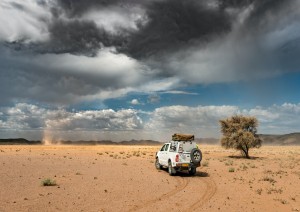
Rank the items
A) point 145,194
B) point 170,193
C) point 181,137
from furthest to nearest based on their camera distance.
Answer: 1. point 181,137
2. point 170,193
3. point 145,194

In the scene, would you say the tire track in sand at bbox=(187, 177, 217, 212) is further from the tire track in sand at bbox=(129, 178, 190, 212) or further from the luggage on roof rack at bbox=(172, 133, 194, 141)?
the luggage on roof rack at bbox=(172, 133, 194, 141)

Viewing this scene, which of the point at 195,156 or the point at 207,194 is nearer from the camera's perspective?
the point at 207,194

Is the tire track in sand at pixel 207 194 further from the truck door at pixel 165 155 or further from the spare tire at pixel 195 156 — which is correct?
the truck door at pixel 165 155

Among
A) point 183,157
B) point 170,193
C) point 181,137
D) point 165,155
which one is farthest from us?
point 165,155

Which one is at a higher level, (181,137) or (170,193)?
(181,137)

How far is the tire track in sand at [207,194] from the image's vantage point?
13789 millimetres

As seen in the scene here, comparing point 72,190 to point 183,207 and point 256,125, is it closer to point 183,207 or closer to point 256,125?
point 183,207

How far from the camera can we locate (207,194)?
16828mm

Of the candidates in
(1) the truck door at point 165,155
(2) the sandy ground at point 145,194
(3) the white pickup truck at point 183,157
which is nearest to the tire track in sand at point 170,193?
(2) the sandy ground at point 145,194

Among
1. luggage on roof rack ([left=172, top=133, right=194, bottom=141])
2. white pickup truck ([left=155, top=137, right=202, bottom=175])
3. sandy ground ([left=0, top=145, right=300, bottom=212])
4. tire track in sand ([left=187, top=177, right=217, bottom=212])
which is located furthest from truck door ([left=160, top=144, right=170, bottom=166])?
tire track in sand ([left=187, top=177, right=217, bottom=212])

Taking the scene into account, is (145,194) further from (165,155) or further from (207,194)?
(165,155)

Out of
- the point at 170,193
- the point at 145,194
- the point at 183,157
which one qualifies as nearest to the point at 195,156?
the point at 183,157

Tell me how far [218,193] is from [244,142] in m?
29.1

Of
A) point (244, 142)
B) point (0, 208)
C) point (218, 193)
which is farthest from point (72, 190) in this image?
point (244, 142)
